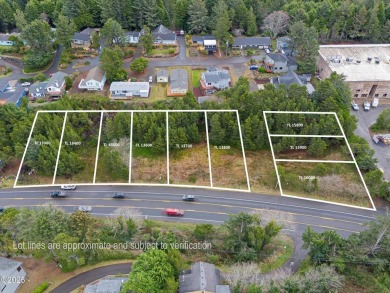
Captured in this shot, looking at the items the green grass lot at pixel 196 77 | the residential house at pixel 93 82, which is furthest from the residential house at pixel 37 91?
the green grass lot at pixel 196 77

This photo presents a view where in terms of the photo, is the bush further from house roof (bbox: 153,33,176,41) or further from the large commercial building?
house roof (bbox: 153,33,176,41)

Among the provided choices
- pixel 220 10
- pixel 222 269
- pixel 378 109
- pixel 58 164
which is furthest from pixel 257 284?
pixel 220 10

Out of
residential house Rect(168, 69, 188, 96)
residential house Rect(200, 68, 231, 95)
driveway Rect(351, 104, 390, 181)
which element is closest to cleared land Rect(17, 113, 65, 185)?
residential house Rect(168, 69, 188, 96)

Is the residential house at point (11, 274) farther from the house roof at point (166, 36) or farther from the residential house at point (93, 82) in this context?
the house roof at point (166, 36)

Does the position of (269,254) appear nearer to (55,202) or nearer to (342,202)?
(342,202)

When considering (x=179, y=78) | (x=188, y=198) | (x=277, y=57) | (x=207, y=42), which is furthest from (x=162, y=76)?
(x=188, y=198)
